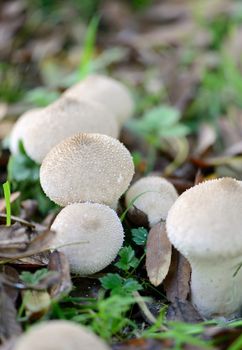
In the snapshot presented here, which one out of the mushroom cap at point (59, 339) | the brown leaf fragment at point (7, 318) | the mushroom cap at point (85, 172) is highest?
the mushroom cap at point (59, 339)

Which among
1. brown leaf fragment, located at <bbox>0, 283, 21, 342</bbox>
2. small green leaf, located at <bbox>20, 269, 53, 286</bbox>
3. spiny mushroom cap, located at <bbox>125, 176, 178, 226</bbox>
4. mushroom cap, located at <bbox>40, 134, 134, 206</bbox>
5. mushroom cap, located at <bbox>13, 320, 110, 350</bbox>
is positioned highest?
mushroom cap, located at <bbox>13, 320, 110, 350</bbox>

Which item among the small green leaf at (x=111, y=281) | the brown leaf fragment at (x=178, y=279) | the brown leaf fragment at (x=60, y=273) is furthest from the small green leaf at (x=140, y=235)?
the brown leaf fragment at (x=60, y=273)

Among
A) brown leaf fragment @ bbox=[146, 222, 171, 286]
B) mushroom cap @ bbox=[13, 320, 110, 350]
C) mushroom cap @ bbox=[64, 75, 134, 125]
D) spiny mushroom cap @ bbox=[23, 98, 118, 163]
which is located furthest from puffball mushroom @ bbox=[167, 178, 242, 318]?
mushroom cap @ bbox=[64, 75, 134, 125]

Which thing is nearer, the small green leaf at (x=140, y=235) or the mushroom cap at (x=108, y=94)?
the small green leaf at (x=140, y=235)

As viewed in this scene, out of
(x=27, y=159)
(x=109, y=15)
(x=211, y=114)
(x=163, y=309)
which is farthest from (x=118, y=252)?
(x=109, y=15)

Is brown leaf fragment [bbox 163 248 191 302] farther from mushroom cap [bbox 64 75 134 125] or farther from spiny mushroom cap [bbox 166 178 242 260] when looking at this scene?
mushroom cap [bbox 64 75 134 125]

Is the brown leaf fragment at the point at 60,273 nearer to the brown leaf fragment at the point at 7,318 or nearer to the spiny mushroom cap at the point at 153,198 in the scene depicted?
the brown leaf fragment at the point at 7,318

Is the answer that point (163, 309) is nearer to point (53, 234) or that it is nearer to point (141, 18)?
point (53, 234)
